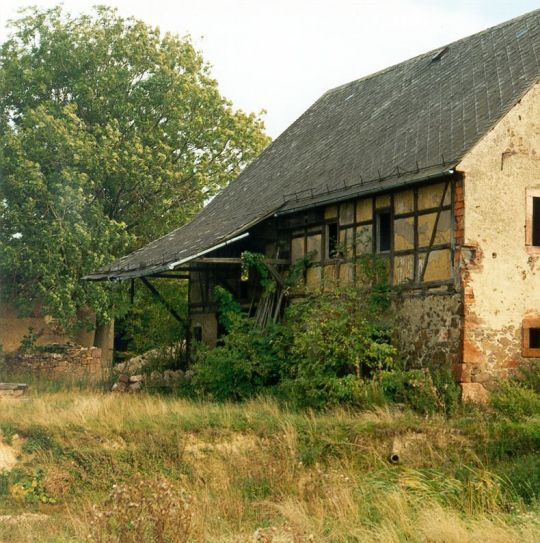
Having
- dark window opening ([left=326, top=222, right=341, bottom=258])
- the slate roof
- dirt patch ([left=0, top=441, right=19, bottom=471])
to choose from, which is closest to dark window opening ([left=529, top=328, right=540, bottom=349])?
the slate roof

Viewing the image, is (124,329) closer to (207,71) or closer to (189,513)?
(207,71)

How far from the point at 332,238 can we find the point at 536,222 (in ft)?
13.9

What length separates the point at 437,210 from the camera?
17.7m

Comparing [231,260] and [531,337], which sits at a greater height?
[231,260]

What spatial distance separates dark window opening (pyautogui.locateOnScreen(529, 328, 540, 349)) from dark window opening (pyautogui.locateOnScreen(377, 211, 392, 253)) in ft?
9.99

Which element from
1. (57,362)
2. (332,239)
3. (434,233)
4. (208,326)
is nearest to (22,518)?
(434,233)

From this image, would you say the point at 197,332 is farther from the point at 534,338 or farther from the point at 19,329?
the point at 534,338

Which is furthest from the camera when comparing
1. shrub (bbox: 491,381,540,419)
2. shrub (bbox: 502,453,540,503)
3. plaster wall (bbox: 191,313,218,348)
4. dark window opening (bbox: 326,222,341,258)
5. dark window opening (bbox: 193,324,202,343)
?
dark window opening (bbox: 193,324,202,343)

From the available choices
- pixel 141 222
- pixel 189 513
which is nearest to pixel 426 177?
pixel 189 513

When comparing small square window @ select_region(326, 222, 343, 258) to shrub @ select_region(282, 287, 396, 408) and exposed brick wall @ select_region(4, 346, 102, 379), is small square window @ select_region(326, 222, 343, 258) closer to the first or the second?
shrub @ select_region(282, 287, 396, 408)

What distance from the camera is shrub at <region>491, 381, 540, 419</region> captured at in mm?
15859

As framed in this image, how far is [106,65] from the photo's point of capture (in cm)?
3183

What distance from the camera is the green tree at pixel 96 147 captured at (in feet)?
98.1

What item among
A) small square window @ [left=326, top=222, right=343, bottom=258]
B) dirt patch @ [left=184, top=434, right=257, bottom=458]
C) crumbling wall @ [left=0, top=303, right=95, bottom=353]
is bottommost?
dirt patch @ [left=184, top=434, right=257, bottom=458]
